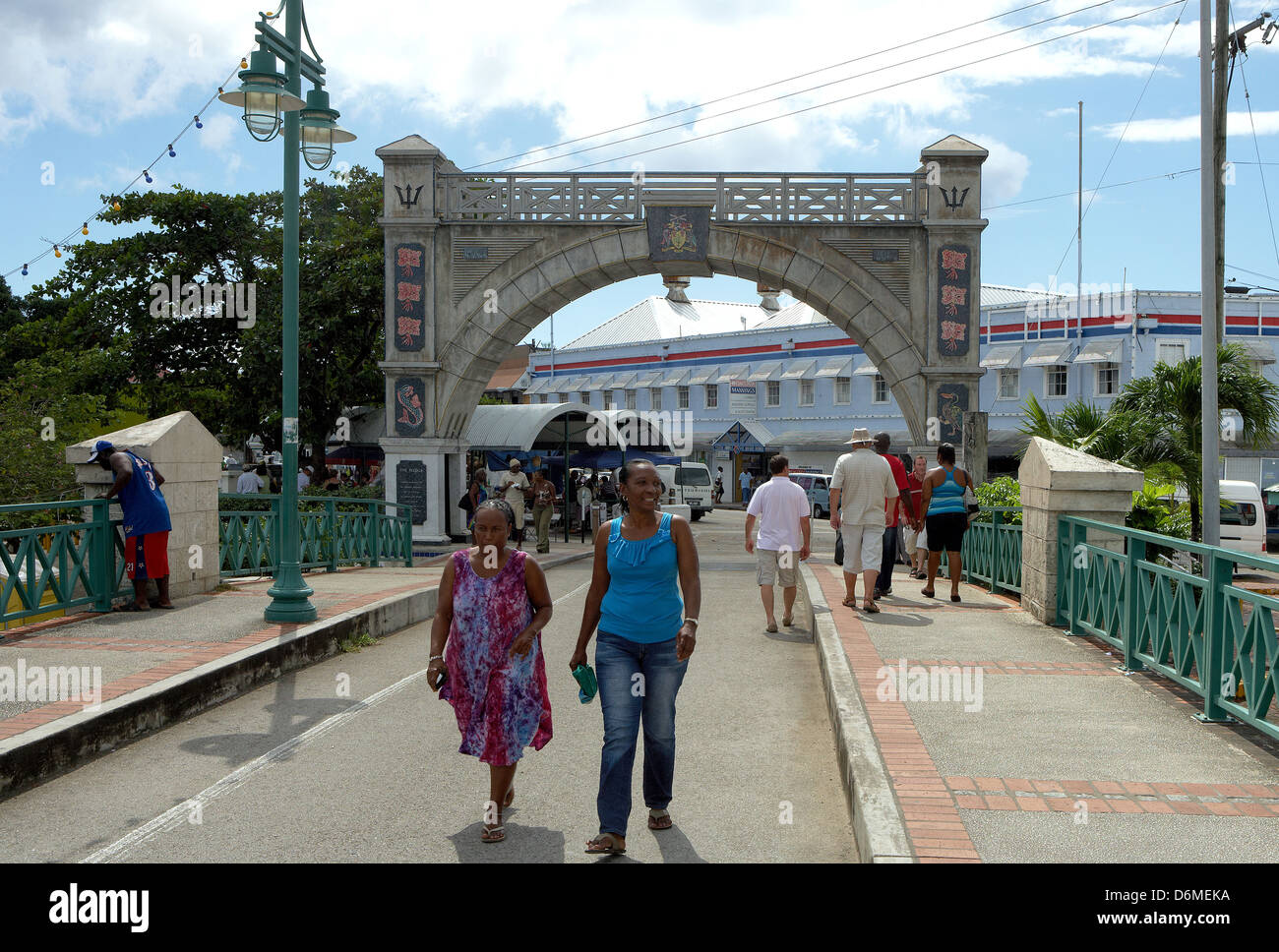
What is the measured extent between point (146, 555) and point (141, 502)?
516mm

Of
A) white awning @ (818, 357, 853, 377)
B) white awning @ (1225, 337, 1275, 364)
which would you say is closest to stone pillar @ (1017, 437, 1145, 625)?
white awning @ (1225, 337, 1275, 364)

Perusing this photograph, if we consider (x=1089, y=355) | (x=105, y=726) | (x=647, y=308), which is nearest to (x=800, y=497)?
(x=105, y=726)

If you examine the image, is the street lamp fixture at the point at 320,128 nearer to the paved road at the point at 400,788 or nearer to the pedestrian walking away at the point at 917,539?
the paved road at the point at 400,788

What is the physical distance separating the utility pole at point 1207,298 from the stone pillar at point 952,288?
27.2ft

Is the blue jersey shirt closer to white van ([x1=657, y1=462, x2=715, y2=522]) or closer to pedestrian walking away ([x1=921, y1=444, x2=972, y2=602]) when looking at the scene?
pedestrian walking away ([x1=921, y1=444, x2=972, y2=602])

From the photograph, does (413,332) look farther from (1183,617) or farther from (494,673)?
(494,673)

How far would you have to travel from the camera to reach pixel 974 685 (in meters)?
7.70

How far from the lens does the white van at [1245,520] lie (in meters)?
24.0

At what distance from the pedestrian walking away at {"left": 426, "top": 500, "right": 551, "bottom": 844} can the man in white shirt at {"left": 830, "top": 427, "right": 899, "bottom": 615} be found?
5.85 meters

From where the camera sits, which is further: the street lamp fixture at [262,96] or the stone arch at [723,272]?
the stone arch at [723,272]

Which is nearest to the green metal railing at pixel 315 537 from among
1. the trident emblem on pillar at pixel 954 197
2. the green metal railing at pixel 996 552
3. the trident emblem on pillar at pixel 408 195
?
the trident emblem on pillar at pixel 408 195

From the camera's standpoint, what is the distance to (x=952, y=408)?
23750 mm

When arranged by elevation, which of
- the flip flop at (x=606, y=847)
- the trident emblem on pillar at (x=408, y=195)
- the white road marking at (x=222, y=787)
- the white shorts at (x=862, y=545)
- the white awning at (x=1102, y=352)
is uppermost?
the trident emblem on pillar at (x=408, y=195)

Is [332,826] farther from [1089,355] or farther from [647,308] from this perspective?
[647,308]
